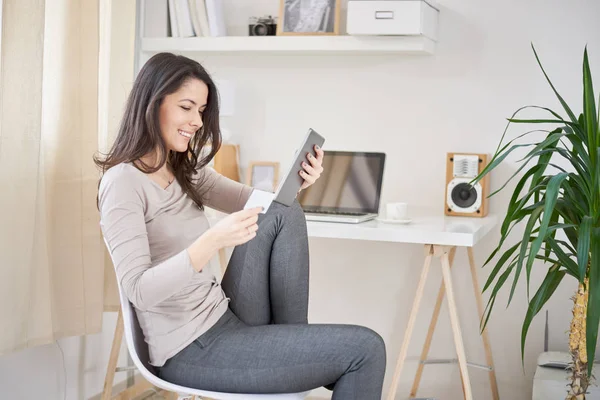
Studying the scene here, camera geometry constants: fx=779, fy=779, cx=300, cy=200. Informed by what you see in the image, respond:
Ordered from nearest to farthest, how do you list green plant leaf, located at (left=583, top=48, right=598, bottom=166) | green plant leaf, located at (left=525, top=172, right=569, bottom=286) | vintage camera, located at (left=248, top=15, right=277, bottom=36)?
green plant leaf, located at (left=525, top=172, right=569, bottom=286) → green plant leaf, located at (left=583, top=48, right=598, bottom=166) → vintage camera, located at (left=248, top=15, right=277, bottom=36)

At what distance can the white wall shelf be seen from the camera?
9.17 feet

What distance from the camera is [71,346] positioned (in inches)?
105

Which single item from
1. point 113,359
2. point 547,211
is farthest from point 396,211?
point 113,359

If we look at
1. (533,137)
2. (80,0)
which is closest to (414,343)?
(533,137)

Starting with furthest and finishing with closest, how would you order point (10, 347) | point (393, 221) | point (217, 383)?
point (393, 221)
point (10, 347)
point (217, 383)

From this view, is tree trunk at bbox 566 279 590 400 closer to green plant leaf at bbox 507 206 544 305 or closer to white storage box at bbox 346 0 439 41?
green plant leaf at bbox 507 206 544 305

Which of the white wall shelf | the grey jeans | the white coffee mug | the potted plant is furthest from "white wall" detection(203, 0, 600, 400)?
the grey jeans

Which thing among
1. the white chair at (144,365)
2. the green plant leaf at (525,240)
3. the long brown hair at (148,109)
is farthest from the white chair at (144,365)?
the green plant leaf at (525,240)

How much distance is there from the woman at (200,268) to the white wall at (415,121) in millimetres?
1008

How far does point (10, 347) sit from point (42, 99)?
715 millimetres

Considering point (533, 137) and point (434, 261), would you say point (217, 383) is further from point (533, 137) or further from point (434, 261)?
point (533, 137)

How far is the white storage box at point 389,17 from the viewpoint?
2701 mm

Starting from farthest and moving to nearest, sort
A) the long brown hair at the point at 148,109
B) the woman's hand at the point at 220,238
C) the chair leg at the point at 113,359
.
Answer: the chair leg at the point at 113,359 < the long brown hair at the point at 148,109 < the woman's hand at the point at 220,238

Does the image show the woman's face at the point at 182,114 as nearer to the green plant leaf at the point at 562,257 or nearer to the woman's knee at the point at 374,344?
the woman's knee at the point at 374,344
